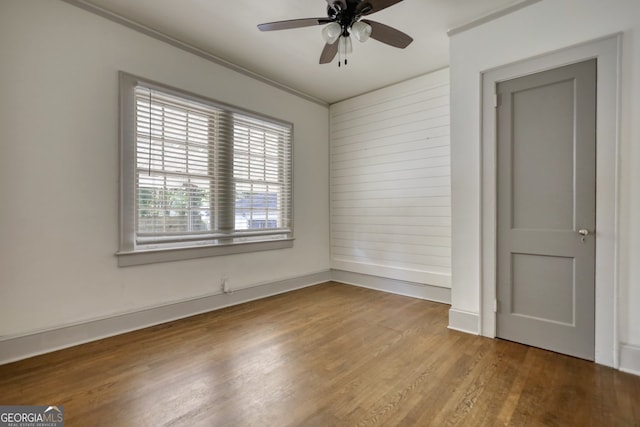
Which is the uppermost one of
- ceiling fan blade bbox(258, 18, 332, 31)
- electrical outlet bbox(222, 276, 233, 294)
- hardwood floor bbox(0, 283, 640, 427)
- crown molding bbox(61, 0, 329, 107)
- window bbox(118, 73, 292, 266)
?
crown molding bbox(61, 0, 329, 107)

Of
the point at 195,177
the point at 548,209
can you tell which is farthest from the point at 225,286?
the point at 548,209

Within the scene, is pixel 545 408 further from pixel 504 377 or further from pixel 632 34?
pixel 632 34

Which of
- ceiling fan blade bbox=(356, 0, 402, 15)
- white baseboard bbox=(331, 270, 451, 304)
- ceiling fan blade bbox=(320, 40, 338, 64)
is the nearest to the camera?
ceiling fan blade bbox=(356, 0, 402, 15)

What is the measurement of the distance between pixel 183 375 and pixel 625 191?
11.0 ft

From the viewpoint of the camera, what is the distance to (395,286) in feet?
13.7

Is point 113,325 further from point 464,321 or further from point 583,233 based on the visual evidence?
point 583,233

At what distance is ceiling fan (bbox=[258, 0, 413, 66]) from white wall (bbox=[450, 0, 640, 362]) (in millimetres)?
843

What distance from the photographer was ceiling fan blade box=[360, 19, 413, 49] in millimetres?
2256

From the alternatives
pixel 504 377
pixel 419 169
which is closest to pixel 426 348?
pixel 504 377

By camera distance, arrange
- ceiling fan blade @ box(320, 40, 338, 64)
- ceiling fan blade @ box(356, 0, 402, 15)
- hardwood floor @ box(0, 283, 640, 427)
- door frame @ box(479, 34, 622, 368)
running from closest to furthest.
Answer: hardwood floor @ box(0, 283, 640, 427) < ceiling fan blade @ box(356, 0, 402, 15) < door frame @ box(479, 34, 622, 368) < ceiling fan blade @ box(320, 40, 338, 64)

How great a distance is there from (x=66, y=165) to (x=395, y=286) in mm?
3862

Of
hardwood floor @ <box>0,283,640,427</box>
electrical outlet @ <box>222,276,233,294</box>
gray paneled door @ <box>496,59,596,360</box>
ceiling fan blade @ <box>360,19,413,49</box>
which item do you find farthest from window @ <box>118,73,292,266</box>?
gray paneled door @ <box>496,59,596,360</box>

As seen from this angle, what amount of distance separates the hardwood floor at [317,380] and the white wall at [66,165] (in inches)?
16.9

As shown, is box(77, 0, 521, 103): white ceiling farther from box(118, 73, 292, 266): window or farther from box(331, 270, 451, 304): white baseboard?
box(331, 270, 451, 304): white baseboard
